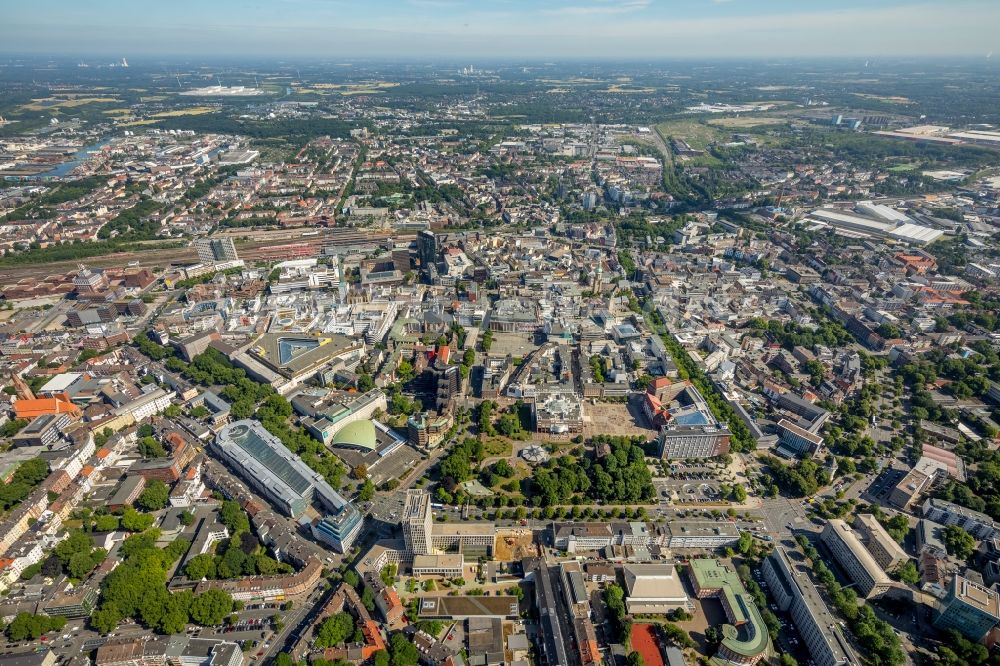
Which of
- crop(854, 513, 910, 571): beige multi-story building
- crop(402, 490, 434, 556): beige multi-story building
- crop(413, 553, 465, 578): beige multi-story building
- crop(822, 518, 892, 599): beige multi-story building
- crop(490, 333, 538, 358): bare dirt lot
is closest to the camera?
crop(402, 490, 434, 556): beige multi-story building

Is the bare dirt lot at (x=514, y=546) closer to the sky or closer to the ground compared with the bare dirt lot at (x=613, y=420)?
closer to the ground

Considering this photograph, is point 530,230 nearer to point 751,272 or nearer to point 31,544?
point 751,272

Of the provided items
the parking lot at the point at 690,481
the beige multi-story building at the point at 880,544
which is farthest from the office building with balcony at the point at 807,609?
the parking lot at the point at 690,481

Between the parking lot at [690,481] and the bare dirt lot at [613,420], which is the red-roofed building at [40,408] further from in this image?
the parking lot at [690,481]

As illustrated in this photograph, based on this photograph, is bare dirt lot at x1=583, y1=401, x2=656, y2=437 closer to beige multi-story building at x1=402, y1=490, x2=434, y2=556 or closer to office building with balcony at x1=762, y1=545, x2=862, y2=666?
office building with balcony at x1=762, y1=545, x2=862, y2=666

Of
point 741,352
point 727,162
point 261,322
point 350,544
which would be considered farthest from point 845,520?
point 727,162

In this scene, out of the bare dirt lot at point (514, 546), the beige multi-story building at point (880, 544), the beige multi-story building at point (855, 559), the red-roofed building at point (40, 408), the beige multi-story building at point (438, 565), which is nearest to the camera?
the beige multi-story building at point (855, 559)

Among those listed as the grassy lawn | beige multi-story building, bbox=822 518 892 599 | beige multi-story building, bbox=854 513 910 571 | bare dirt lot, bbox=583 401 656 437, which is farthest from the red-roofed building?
beige multi-story building, bbox=854 513 910 571
